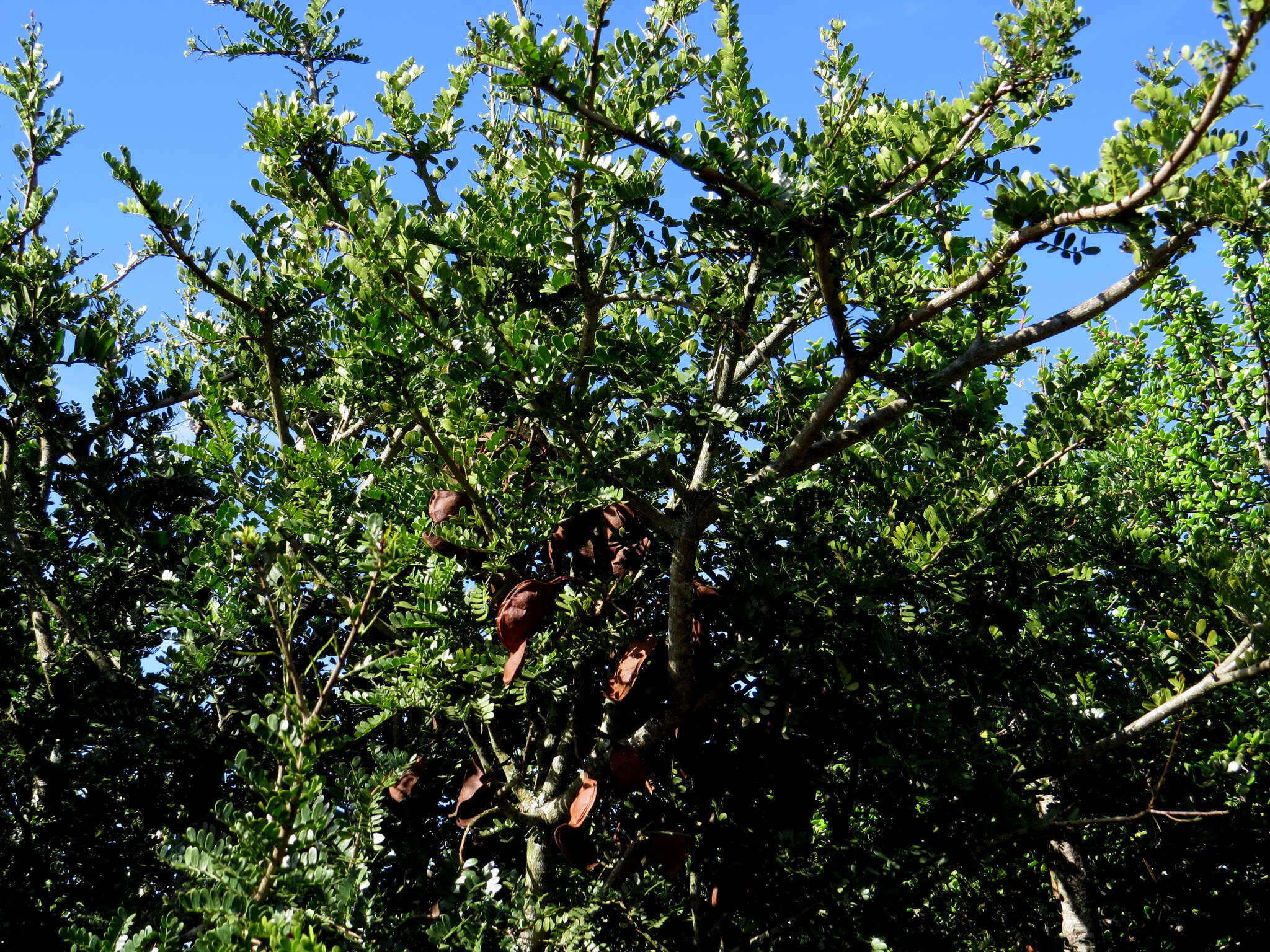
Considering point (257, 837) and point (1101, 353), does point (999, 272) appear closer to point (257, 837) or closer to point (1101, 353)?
point (1101, 353)

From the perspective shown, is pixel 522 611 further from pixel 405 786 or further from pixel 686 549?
pixel 405 786

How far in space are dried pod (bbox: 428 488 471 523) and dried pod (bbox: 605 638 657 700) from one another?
0.64m

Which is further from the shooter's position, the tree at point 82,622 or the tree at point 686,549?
the tree at point 82,622

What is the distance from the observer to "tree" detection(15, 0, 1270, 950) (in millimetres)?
2412

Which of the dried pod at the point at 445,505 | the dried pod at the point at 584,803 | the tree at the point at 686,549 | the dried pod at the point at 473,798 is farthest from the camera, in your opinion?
the dried pod at the point at 473,798

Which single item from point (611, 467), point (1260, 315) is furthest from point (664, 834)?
point (1260, 315)

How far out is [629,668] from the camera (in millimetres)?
2873

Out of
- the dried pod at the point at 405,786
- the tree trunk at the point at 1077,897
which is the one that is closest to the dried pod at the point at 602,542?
the dried pod at the point at 405,786

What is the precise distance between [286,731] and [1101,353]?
2810 millimetres

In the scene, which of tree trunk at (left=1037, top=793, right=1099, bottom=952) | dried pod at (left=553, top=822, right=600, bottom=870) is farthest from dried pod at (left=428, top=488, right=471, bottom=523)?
tree trunk at (left=1037, top=793, right=1099, bottom=952)

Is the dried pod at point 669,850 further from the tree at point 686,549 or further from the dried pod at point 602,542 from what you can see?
the dried pod at point 602,542

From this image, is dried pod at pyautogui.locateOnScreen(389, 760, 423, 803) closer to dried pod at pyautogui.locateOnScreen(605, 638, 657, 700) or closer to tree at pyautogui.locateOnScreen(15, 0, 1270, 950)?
tree at pyautogui.locateOnScreen(15, 0, 1270, 950)

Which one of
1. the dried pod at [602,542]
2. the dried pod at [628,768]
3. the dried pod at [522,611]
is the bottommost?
the dried pod at [628,768]

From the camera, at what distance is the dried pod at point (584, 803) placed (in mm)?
2791
